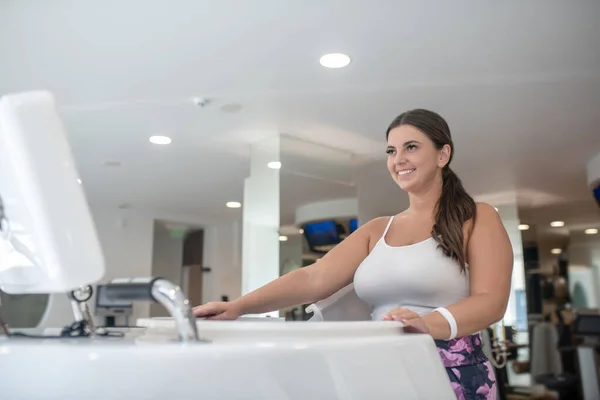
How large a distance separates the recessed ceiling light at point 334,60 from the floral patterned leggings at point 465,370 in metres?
1.87

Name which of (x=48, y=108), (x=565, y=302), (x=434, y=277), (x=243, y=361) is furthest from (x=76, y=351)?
(x=565, y=302)

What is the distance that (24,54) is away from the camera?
9.09ft

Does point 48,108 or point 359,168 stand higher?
point 359,168

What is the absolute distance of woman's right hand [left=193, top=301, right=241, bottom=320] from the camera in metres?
1.14

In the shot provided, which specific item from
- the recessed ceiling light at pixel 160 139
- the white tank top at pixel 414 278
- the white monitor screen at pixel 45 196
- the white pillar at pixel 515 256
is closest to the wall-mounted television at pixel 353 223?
the recessed ceiling light at pixel 160 139

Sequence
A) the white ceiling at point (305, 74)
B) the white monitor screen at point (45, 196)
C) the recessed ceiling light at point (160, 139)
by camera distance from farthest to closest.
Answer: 1. the recessed ceiling light at point (160, 139)
2. the white ceiling at point (305, 74)
3. the white monitor screen at point (45, 196)

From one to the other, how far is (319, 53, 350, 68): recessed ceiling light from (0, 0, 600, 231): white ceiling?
5 centimetres

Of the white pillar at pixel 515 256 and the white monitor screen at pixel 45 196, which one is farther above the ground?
the white pillar at pixel 515 256

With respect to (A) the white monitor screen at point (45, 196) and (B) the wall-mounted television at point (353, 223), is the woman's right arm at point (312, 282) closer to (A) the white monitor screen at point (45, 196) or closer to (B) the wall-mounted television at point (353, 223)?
(A) the white monitor screen at point (45, 196)

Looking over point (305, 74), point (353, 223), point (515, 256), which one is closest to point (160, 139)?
point (305, 74)

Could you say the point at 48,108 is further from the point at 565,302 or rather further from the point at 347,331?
the point at 565,302

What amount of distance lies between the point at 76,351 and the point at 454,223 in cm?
85

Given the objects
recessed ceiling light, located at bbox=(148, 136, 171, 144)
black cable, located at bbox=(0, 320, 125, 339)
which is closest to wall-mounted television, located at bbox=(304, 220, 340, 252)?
recessed ceiling light, located at bbox=(148, 136, 171, 144)

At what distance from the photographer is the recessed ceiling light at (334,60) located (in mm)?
2726
